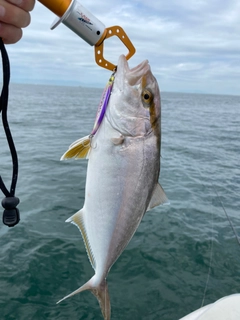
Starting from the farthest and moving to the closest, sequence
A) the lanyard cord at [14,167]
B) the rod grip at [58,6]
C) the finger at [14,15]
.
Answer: the lanyard cord at [14,167] → the rod grip at [58,6] → the finger at [14,15]

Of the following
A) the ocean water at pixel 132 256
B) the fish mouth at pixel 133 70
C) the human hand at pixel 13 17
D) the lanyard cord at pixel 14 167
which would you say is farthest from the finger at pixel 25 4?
the ocean water at pixel 132 256

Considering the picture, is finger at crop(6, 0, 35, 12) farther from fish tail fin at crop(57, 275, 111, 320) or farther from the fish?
fish tail fin at crop(57, 275, 111, 320)

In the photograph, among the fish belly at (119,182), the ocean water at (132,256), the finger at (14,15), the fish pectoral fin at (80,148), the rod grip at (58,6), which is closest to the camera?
the finger at (14,15)

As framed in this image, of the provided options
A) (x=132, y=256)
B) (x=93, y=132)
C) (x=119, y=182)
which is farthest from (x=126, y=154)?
(x=132, y=256)

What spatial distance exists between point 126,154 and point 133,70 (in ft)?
1.87

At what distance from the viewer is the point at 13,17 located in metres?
1.49

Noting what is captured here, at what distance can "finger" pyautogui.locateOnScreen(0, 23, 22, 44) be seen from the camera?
1540mm

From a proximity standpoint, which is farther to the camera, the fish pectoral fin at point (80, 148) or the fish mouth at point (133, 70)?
the fish pectoral fin at point (80, 148)

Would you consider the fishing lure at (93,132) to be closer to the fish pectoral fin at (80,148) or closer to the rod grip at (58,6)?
the fish pectoral fin at (80,148)

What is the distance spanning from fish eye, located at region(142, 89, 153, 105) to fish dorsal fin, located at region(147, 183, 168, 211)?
0.55m

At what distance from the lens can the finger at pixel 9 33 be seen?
5.05 ft

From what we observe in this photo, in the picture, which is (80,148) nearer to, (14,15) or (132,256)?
(14,15)

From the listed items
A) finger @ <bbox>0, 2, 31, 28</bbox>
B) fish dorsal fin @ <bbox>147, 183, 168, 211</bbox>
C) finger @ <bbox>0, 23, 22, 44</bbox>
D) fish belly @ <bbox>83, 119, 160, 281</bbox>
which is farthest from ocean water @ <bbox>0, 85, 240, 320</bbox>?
finger @ <bbox>0, 2, 31, 28</bbox>

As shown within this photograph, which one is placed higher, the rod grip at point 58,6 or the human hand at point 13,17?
the rod grip at point 58,6
